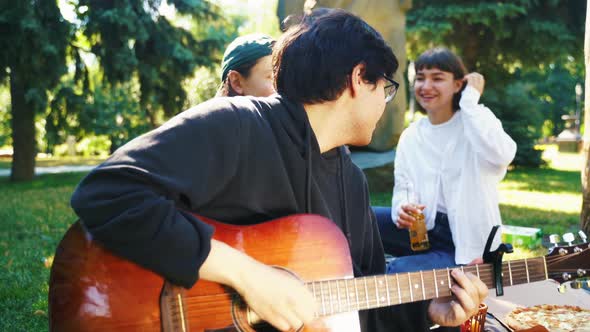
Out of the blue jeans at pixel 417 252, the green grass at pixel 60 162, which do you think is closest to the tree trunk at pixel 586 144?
the blue jeans at pixel 417 252

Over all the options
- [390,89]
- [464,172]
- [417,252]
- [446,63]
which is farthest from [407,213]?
[390,89]

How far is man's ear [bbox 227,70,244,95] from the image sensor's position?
134 inches

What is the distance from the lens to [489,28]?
1575 cm

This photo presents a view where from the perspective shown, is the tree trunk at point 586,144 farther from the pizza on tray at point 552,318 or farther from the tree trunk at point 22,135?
the tree trunk at point 22,135

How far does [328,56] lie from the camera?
1.98 m

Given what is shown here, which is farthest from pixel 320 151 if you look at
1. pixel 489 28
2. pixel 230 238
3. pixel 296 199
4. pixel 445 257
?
pixel 489 28

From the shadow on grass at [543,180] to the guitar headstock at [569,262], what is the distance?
9.51 metres

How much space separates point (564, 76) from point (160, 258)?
49140 mm

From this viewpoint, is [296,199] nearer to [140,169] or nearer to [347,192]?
[347,192]

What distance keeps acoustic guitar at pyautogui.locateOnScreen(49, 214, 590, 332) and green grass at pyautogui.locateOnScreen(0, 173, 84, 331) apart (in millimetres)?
2393

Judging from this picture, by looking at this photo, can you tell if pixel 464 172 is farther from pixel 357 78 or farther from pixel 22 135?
pixel 22 135

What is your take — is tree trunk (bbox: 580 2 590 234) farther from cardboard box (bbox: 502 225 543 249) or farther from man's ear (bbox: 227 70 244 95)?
man's ear (bbox: 227 70 244 95)

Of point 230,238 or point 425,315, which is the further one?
point 425,315

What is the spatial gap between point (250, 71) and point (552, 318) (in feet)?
7.21
